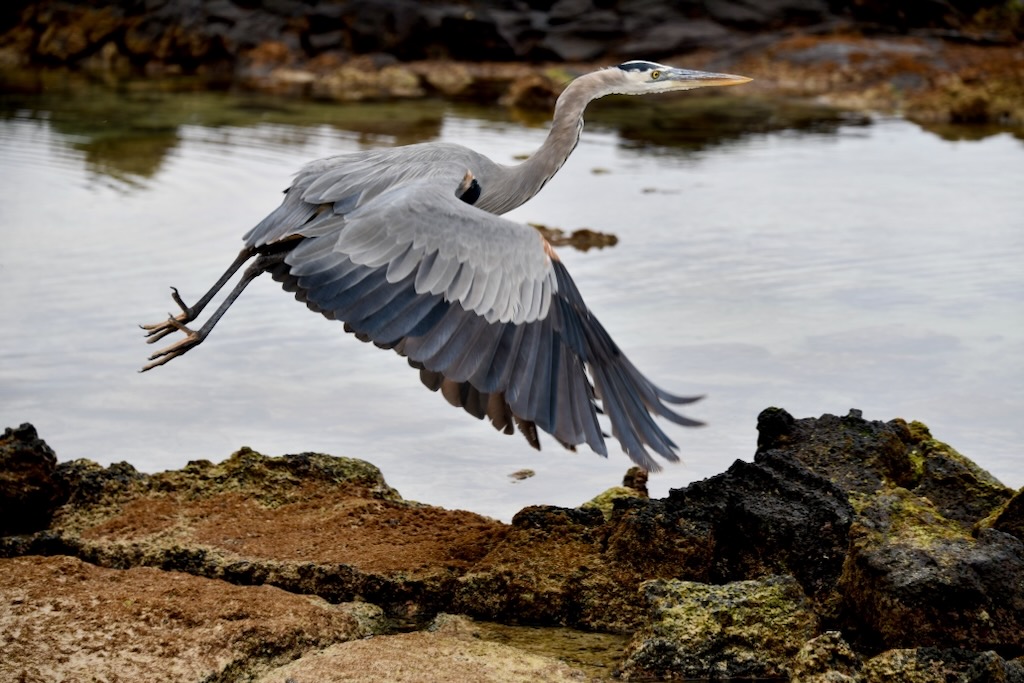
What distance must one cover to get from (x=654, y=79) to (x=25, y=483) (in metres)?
3.13

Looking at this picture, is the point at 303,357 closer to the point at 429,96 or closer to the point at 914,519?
the point at 914,519

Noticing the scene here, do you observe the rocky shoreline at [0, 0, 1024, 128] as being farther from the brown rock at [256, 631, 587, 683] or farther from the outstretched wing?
the brown rock at [256, 631, 587, 683]

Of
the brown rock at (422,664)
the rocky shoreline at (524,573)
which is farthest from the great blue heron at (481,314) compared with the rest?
the brown rock at (422,664)

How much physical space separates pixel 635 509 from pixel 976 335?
12.6 feet

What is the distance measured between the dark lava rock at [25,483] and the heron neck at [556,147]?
224cm

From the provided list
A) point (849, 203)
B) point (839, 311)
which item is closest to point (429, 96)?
point (849, 203)

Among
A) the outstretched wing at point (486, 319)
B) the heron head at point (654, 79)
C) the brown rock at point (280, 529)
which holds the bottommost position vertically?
the brown rock at point (280, 529)

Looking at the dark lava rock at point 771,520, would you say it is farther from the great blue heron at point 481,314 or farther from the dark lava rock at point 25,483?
the dark lava rock at point 25,483

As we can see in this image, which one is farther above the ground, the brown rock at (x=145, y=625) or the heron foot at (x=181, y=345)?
the heron foot at (x=181, y=345)

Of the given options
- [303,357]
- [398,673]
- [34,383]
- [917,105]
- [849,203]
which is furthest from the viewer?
[917,105]

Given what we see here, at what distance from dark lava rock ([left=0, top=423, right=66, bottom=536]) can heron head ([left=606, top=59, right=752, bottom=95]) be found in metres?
2.81

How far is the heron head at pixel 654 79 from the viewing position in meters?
6.02

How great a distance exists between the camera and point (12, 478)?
499cm

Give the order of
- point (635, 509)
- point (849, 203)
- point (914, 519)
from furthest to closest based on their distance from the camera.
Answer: point (849, 203) < point (635, 509) < point (914, 519)
